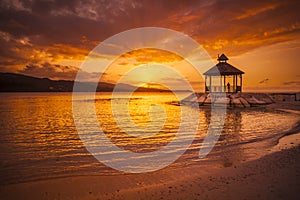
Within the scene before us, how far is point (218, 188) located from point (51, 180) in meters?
4.98

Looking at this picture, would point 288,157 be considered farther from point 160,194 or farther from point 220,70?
point 220,70

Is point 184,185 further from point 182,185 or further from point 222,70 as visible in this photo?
point 222,70

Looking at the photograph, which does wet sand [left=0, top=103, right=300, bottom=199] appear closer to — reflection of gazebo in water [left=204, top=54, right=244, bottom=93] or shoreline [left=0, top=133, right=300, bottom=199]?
shoreline [left=0, top=133, right=300, bottom=199]

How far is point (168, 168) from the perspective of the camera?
820 centimetres

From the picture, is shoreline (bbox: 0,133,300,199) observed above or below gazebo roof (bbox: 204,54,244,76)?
below

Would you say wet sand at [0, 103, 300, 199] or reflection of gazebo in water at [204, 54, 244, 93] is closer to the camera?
wet sand at [0, 103, 300, 199]

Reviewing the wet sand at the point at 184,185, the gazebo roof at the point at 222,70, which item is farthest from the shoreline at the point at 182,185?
the gazebo roof at the point at 222,70

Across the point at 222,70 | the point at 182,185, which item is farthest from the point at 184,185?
the point at 222,70

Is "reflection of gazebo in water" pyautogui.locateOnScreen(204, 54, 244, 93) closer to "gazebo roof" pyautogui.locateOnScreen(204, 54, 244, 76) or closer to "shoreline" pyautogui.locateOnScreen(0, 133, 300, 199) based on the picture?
"gazebo roof" pyautogui.locateOnScreen(204, 54, 244, 76)

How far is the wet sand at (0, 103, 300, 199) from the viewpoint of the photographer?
219 inches

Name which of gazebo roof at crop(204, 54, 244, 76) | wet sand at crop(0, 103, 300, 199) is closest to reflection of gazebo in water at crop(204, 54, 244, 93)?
gazebo roof at crop(204, 54, 244, 76)

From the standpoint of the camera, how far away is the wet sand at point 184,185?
5.57 meters

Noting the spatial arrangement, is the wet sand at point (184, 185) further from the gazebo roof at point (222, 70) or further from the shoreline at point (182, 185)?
the gazebo roof at point (222, 70)

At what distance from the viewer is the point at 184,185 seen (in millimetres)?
6293
